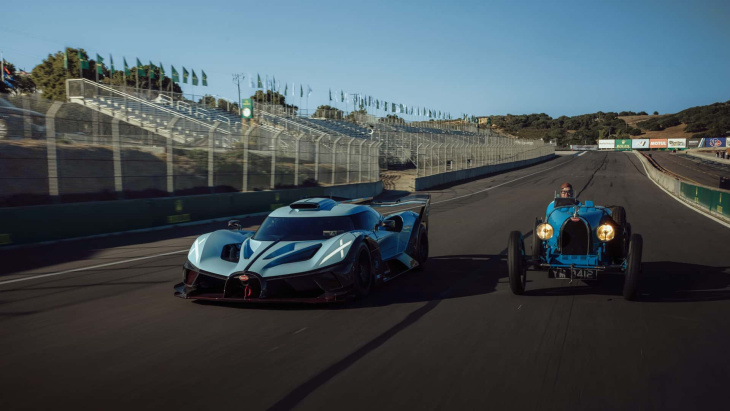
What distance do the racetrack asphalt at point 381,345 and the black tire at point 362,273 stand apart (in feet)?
0.52

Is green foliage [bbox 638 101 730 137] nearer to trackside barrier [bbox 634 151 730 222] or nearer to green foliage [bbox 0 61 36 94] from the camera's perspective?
trackside barrier [bbox 634 151 730 222]

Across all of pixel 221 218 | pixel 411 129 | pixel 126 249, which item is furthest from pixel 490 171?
pixel 126 249

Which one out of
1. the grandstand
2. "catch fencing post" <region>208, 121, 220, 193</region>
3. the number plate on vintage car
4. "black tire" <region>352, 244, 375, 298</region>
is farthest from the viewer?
the grandstand

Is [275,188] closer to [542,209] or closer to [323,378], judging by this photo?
[542,209]

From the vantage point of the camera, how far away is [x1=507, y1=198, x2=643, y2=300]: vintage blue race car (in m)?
7.64

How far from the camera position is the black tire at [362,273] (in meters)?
7.37

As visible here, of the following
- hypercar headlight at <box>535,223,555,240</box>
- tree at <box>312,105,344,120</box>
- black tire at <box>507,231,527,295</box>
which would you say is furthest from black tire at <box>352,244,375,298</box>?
tree at <box>312,105,344,120</box>

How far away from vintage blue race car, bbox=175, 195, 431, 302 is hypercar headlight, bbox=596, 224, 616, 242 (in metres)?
2.80

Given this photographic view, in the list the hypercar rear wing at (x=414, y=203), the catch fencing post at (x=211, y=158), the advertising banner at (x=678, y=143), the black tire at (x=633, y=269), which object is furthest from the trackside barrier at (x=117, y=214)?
the advertising banner at (x=678, y=143)

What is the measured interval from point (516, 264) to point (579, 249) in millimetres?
1044

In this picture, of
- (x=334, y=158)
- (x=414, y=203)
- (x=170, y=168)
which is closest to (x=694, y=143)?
(x=334, y=158)

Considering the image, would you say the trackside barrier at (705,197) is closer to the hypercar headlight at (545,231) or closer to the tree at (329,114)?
the hypercar headlight at (545,231)

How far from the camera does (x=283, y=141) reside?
2214 cm

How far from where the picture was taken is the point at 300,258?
7164 mm
